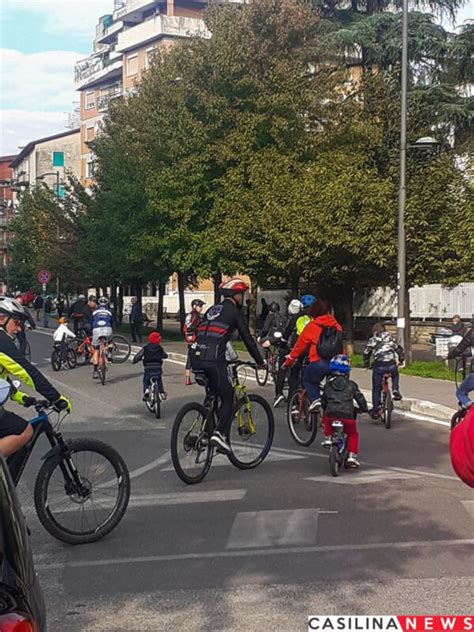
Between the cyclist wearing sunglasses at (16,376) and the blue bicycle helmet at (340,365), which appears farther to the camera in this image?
the blue bicycle helmet at (340,365)

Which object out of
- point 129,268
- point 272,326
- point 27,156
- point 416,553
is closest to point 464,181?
point 272,326

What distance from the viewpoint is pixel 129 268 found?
3559 cm

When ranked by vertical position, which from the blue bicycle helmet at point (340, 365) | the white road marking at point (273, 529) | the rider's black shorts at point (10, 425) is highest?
the blue bicycle helmet at point (340, 365)

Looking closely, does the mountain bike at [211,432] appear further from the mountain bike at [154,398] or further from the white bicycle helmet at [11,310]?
the mountain bike at [154,398]

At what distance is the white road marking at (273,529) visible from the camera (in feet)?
21.0

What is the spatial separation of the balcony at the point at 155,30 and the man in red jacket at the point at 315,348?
66942 millimetres

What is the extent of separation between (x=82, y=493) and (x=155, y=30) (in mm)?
73245

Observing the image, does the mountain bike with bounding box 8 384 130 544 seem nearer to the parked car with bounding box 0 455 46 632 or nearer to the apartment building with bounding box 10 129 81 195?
the parked car with bounding box 0 455 46 632

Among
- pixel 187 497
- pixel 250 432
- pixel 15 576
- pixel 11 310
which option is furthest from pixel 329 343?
pixel 15 576

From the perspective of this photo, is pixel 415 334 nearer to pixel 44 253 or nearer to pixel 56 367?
pixel 56 367

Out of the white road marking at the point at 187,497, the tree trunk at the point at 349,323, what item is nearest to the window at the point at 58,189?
the tree trunk at the point at 349,323

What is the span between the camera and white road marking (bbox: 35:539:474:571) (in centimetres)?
594

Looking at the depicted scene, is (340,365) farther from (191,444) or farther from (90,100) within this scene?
(90,100)

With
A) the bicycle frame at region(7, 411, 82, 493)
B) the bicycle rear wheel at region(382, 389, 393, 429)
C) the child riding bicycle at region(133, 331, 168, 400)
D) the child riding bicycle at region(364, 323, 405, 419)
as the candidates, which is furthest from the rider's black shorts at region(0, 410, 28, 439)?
the child riding bicycle at region(133, 331, 168, 400)
